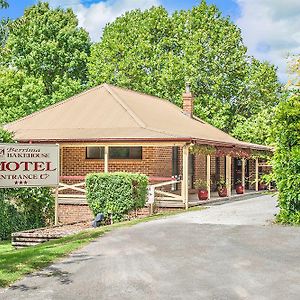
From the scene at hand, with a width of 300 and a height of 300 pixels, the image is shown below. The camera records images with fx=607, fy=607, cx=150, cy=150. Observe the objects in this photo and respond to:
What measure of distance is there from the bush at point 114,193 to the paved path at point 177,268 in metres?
4.50

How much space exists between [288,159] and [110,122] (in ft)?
42.9

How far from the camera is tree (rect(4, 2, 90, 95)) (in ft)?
169

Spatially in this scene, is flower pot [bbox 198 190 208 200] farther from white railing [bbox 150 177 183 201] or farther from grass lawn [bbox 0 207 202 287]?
grass lawn [bbox 0 207 202 287]

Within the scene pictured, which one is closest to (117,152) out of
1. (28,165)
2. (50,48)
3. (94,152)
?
(94,152)

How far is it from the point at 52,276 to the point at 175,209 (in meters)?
14.8

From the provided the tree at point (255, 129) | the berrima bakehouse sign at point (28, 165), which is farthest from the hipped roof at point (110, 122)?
the tree at point (255, 129)

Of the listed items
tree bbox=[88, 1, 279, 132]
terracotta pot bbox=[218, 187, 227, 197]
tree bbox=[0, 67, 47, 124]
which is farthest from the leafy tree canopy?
terracotta pot bbox=[218, 187, 227, 197]

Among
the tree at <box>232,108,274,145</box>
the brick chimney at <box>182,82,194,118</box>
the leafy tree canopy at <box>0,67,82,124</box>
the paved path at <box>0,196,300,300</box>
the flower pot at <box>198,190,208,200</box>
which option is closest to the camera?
the paved path at <box>0,196,300,300</box>

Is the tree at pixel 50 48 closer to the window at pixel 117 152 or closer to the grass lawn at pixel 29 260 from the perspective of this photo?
the window at pixel 117 152

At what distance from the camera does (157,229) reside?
50.2ft

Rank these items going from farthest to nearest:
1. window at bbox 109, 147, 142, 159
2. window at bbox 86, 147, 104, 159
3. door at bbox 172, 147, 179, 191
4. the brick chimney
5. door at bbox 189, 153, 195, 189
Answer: the brick chimney < door at bbox 189, 153, 195, 189 < door at bbox 172, 147, 179, 191 < window at bbox 86, 147, 104, 159 < window at bbox 109, 147, 142, 159

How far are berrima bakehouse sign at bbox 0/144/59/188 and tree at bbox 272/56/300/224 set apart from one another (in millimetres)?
6550

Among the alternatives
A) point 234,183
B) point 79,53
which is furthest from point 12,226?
point 79,53

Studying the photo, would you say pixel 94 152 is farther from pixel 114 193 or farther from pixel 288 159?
pixel 288 159
